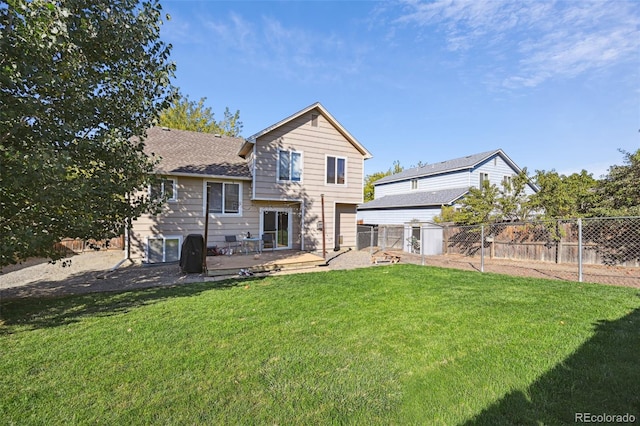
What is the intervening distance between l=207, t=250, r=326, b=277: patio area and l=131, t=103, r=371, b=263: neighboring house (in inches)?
60.4

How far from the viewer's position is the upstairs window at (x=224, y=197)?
12367 mm

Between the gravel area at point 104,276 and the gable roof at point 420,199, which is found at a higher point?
the gable roof at point 420,199

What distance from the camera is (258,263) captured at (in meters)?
10.3

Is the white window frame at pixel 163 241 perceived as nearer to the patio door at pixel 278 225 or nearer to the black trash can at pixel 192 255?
the black trash can at pixel 192 255

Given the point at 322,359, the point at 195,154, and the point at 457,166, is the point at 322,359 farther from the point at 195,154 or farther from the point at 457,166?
the point at 457,166

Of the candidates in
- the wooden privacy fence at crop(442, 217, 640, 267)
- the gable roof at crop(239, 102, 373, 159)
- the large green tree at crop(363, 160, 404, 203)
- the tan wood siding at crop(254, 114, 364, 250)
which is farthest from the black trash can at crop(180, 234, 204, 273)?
the large green tree at crop(363, 160, 404, 203)

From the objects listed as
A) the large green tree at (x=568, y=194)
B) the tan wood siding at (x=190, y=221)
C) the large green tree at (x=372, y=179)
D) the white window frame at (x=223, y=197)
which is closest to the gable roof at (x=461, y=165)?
the large green tree at (x=568, y=194)

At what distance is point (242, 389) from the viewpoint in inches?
112

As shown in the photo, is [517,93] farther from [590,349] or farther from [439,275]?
[590,349]

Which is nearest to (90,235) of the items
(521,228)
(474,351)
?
(474,351)

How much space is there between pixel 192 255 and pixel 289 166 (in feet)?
20.3

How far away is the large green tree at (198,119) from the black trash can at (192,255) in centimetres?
1929

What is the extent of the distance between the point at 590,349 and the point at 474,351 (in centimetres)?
138

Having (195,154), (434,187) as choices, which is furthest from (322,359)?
(434,187)
